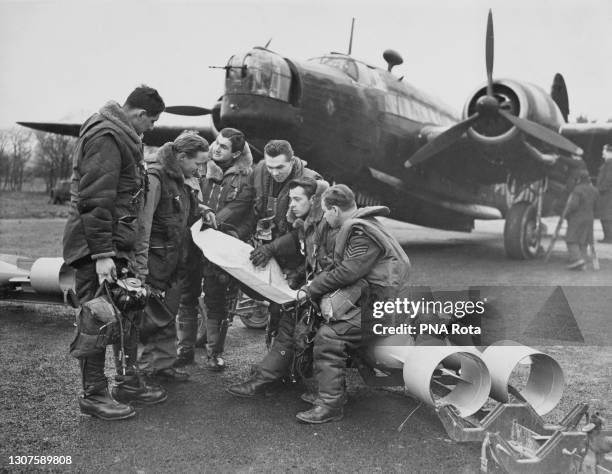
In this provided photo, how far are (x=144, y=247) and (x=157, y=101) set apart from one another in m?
0.90

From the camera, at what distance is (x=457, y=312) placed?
3447 millimetres

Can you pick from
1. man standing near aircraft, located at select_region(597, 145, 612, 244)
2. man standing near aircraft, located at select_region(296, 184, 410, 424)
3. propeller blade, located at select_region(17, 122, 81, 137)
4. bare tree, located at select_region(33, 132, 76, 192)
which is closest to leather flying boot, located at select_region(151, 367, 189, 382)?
man standing near aircraft, located at select_region(296, 184, 410, 424)

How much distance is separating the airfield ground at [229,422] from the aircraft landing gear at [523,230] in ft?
17.0

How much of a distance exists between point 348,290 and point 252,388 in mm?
958

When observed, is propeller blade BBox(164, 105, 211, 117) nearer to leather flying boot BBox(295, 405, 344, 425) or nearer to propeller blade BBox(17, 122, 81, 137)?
propeller blade BBox(17, 122, 81, 137)

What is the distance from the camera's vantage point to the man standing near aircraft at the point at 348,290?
3209mm

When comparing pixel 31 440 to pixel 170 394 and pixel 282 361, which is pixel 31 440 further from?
pixel 282 361

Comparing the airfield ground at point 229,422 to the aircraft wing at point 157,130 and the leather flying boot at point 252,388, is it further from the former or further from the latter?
the aircraft wing at point 157,130

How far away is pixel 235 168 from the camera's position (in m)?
4.41

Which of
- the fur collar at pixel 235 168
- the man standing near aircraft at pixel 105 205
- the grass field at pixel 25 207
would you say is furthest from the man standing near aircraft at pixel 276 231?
the grass field at pixel 25 207

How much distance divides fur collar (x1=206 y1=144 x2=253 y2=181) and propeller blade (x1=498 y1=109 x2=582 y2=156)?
698 cm

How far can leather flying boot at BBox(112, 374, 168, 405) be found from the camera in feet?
11.4

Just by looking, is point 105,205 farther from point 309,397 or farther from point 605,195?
point 605,195

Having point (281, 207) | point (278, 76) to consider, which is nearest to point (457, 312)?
point (281, 207)
